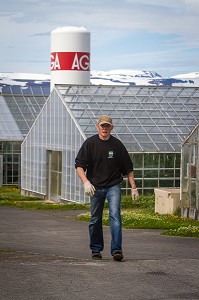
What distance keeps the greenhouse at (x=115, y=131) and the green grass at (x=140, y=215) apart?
5.12 feet

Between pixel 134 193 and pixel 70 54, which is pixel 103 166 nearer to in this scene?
pixel 134 193

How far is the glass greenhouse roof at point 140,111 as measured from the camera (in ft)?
136

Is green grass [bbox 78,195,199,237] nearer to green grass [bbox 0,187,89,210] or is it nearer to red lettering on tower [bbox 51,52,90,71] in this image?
green grass [bbox 0,187,89,210]

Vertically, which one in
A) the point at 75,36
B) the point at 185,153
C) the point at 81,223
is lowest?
the point at 81,223

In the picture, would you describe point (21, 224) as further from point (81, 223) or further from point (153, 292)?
point (153, 292)

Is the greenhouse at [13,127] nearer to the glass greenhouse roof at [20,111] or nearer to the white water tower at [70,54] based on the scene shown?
the glass greenhouse roof at [20,111]

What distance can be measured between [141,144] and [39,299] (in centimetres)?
3161

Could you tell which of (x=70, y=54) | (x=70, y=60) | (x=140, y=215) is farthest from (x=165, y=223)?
(x=70, y=60)

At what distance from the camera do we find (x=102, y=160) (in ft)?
46.0

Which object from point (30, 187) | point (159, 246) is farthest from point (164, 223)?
point (30, 187)

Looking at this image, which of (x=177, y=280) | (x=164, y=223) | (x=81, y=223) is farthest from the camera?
(x=81, y=223)

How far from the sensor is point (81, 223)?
95.9 feet

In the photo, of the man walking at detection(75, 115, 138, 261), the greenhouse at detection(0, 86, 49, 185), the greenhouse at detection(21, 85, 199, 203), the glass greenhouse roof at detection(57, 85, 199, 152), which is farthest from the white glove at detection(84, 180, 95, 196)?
the greenhouse at detection(0, 86, 49, 185)

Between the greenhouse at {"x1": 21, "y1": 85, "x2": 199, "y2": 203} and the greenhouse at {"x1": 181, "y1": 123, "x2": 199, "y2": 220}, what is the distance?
328 inches
